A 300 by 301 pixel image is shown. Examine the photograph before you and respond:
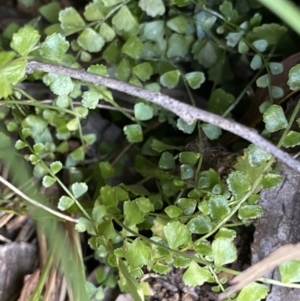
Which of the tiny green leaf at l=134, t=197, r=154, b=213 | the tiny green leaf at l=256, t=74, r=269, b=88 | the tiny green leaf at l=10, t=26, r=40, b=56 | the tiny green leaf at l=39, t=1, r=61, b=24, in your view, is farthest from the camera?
→ the tiny green leaf at l=39, t=1, r=61, b=24

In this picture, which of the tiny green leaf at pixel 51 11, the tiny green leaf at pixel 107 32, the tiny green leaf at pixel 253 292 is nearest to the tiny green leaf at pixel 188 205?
the tiny green leaf at pixel 253 292

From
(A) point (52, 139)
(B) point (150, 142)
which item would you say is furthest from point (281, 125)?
(A) point (52, 139)

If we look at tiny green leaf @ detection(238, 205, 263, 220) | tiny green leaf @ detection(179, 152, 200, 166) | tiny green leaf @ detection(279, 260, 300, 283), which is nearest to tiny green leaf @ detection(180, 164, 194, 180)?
tiny green leaf @ detection(179, 152, 200, 166)

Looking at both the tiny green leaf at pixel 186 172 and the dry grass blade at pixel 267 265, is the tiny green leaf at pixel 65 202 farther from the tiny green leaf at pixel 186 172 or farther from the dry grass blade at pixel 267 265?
the dry grass blade at pixel 267 265

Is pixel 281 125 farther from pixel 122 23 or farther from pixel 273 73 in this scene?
pixel 122 23

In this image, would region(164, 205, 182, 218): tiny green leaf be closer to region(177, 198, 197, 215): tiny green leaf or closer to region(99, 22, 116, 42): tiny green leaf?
region(177, 198, 197, 215): tiny green leaf

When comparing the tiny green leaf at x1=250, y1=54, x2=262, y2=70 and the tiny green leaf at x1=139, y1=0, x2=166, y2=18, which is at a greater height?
the tiny green leaf at x1=139, y1=0, x2=166, y2=18

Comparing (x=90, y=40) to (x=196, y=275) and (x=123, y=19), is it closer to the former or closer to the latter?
(x=123, y=19)
